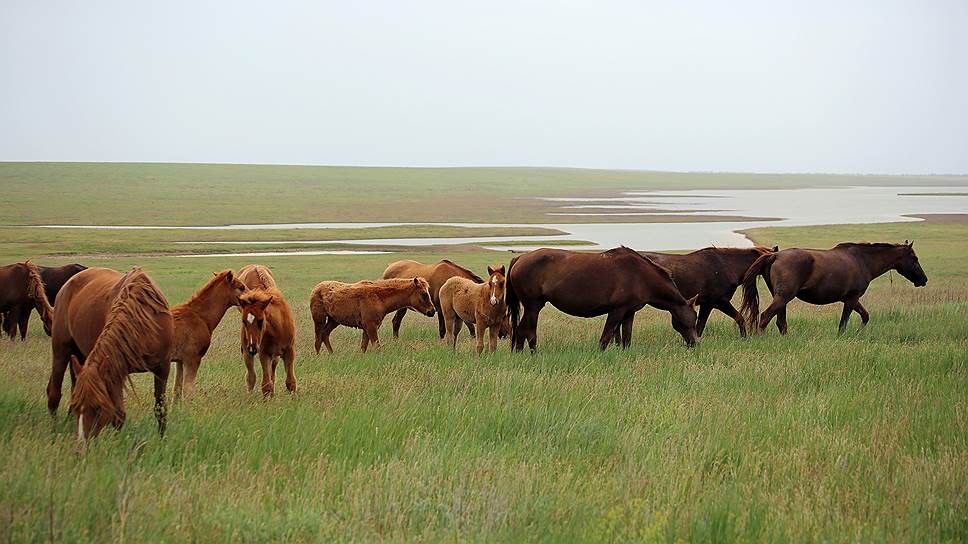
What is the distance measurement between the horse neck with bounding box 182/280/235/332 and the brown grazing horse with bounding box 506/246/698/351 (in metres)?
5.58

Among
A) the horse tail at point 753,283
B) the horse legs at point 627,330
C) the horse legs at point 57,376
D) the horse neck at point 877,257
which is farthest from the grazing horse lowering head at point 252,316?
the horse neck at point 877,257

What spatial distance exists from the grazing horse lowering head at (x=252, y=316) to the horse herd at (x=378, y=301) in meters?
0.01

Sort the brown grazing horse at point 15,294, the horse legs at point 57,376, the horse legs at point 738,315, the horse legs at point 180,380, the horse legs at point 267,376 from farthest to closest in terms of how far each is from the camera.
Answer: the brown grazing horse at point 15,294 < the horse legs at point 738,315 < the horse legs at point 267,376 < the horse legs at point 180,380 < the horse legs at point 57,376

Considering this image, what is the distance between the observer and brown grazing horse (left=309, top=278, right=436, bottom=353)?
14289mm

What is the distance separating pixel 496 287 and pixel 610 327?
182 cm

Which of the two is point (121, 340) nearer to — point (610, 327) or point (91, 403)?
point (91, 403)

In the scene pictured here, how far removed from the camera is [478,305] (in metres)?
14.4

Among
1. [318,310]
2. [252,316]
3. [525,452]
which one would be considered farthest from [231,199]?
[525,452]

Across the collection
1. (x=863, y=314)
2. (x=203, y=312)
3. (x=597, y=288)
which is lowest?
(x=863, y=314)

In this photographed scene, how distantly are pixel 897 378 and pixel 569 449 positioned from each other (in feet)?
16.4

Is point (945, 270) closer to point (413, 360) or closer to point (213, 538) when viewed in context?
point (413, 360)

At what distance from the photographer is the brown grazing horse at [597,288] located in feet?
46.7

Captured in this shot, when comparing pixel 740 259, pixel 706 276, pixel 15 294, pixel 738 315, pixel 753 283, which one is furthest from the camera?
pixel 740 259

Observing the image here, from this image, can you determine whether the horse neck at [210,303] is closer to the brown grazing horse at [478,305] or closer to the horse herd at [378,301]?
the horse herd at [378,301]
